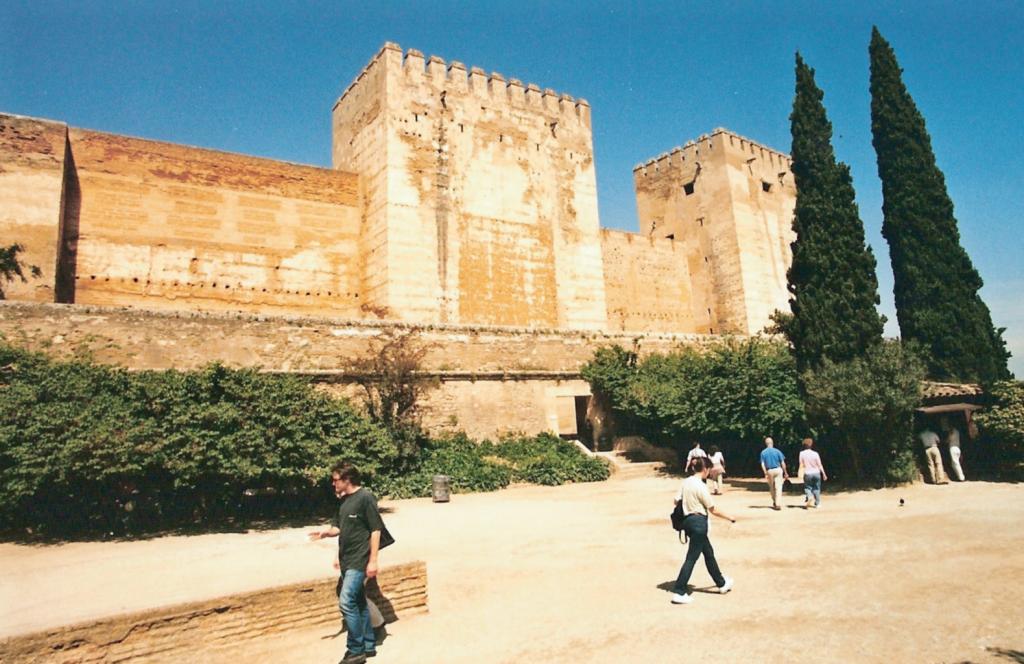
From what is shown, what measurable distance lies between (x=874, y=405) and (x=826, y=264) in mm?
2969

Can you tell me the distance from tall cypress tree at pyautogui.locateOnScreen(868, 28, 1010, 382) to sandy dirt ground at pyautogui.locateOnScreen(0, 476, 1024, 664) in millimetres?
8723

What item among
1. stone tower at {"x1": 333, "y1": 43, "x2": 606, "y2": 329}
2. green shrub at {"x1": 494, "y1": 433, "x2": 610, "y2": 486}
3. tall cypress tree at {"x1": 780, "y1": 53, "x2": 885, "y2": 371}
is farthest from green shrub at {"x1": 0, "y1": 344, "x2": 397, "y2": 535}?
tall cypress tree at {"x1": 780, "y1": 53, "x2": 885, "y2": 371}

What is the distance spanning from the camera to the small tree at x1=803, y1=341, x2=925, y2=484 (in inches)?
442

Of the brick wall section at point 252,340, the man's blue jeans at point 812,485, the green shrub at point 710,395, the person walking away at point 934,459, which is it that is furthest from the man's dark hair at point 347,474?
the person walking away at point 934,459

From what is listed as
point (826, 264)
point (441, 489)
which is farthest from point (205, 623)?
point (826, 264)

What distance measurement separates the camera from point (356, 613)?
4.23 m

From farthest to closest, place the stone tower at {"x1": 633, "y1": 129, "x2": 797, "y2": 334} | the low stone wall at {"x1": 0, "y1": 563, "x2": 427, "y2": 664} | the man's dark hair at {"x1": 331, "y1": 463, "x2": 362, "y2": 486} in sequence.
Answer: the stone tower at {"x1": 633, "y1": 129, "x2": 797, "y2": 334} → the man's dark hair at {"x1": 331, "y1": 463, "x2": 362, "y2": 486} → the low stone wall at {"x1": 0, "y1": 563, "x2": 427, "y2": 664}

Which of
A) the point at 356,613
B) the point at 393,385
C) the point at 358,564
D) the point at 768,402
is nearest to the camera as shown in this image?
the point at 356,613

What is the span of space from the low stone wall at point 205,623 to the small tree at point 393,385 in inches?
316

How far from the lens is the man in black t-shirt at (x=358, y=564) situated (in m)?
4.21

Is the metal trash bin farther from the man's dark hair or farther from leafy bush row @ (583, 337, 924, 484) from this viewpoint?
the man's dark hair

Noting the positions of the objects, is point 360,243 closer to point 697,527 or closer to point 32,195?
point 32,195

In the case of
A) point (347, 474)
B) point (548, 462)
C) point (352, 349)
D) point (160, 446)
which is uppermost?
point (352, 349)

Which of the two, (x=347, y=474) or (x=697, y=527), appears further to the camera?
(x=697, y=527)
